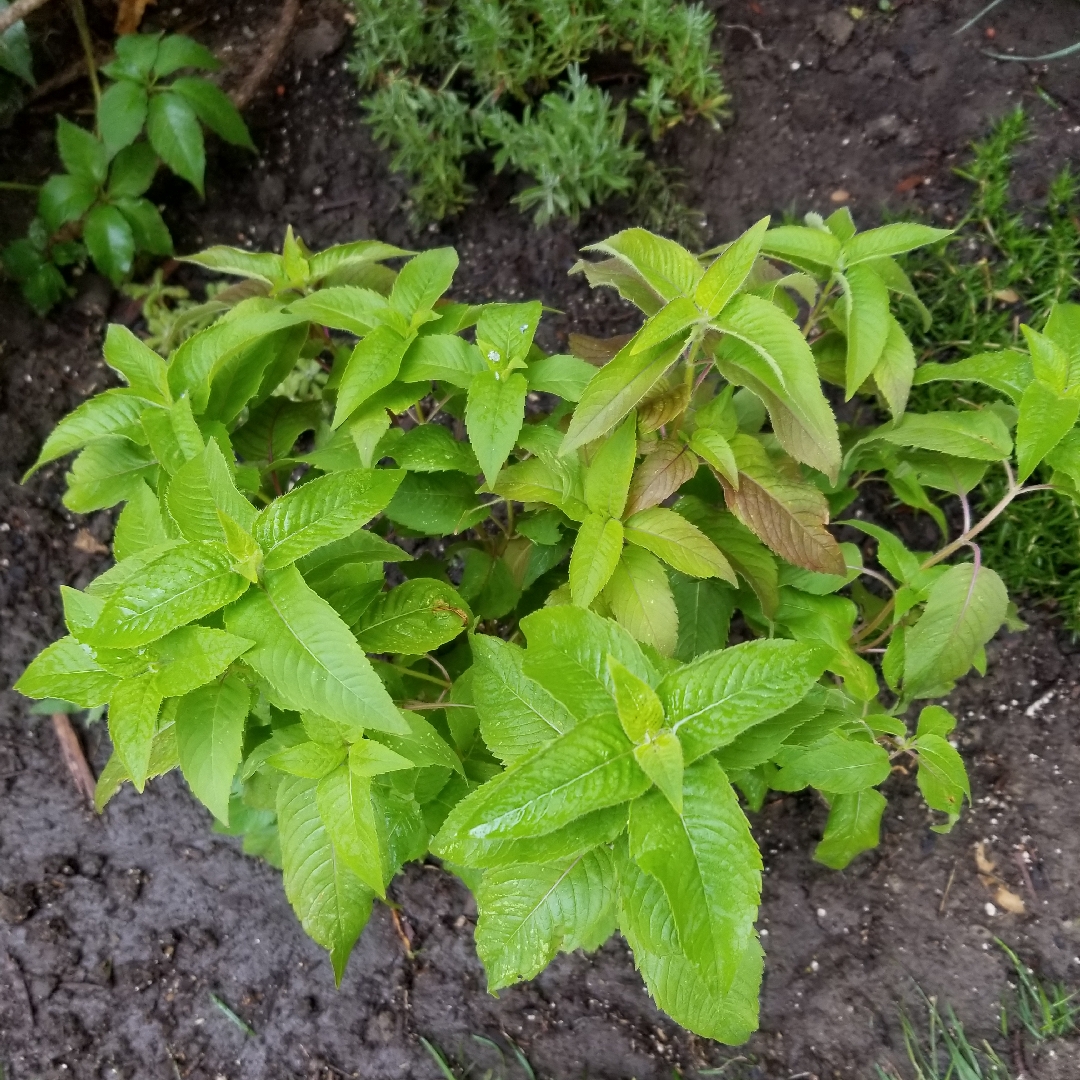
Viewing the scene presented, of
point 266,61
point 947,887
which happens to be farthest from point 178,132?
point 947,887

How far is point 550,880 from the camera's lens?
1.36m

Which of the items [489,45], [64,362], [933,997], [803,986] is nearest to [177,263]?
[64,362]

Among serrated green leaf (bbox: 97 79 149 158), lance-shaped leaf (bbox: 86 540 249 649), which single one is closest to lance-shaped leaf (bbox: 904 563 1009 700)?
lance-shaped leaf (bbox: 86 540 249 649)

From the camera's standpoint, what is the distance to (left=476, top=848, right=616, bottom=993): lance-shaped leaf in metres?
1.35

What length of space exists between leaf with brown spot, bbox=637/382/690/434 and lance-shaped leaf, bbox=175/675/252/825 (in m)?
0.83

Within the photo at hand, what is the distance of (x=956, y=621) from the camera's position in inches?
61.4

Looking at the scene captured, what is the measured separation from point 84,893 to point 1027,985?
2696mm

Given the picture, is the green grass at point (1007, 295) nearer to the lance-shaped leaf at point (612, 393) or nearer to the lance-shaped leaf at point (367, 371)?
the lance-shaped leaf at point (612, 393)

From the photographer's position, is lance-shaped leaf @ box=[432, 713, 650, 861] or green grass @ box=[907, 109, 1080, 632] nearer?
lance-shaped leaf @ box=[432, 713, 650, 861]

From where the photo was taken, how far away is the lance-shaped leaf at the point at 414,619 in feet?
4.79

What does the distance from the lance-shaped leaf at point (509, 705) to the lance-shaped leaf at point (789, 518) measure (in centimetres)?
49

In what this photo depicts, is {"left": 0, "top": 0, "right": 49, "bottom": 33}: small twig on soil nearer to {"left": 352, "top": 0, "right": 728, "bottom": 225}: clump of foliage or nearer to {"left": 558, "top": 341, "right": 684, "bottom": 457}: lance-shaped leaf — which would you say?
{"left": 352, "top": 0, "right": 728, "bottom": 225}: clump of foliage

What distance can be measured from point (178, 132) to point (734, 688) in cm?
236

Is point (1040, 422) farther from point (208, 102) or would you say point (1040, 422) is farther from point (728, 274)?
point (208, 102)
